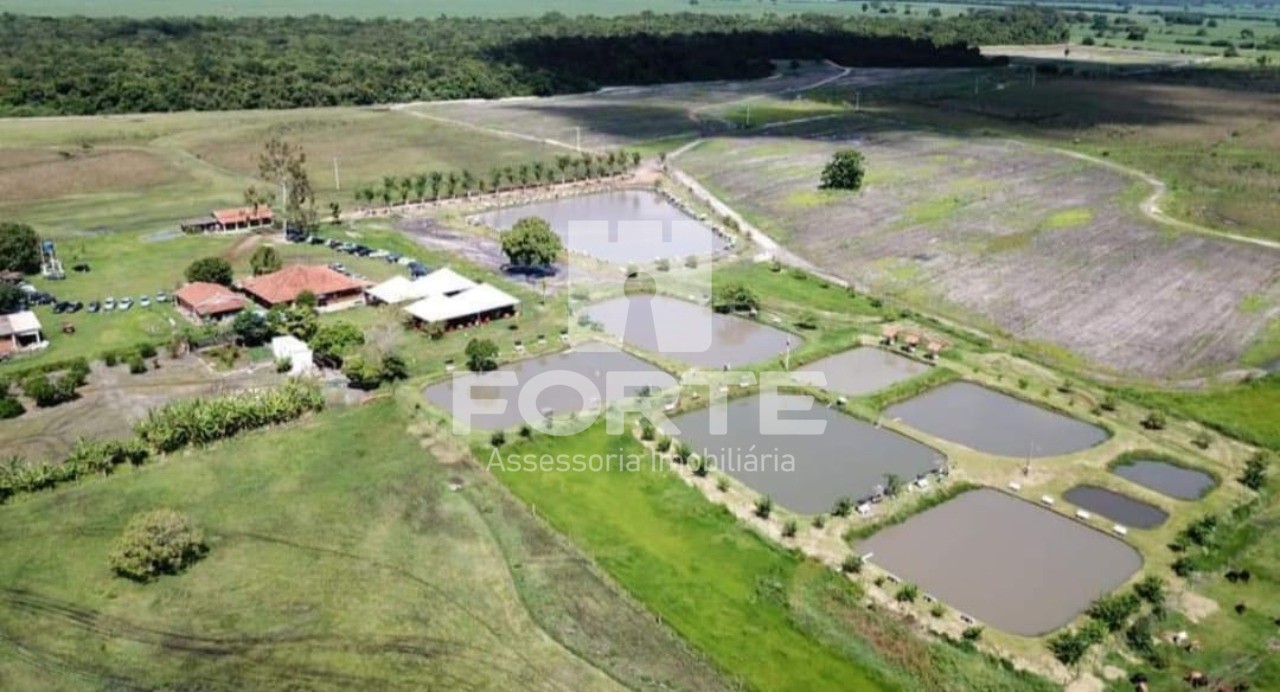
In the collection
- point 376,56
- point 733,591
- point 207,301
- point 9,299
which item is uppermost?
point 376,56

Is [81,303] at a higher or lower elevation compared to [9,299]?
Result: lower

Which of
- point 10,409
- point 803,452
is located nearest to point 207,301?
point 10,409

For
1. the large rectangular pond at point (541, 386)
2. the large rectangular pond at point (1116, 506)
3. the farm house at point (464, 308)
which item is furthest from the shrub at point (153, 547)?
the large rectangular pond at point (1116, 506)

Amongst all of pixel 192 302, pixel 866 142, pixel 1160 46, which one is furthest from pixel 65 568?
pixel 1160 46

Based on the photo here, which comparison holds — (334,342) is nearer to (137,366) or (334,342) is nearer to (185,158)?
(137,366)

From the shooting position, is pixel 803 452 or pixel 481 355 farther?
pixel 481 355

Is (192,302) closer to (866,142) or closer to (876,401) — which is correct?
(876,401)

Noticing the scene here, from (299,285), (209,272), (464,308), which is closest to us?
(464,308)

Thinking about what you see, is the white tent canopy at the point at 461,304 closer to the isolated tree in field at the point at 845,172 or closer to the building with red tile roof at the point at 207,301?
the building with red tile roof at the point at 207,301
